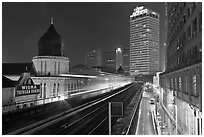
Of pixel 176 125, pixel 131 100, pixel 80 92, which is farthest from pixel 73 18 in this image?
pixel 176 125

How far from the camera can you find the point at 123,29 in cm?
429

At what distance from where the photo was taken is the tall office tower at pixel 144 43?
4.26 meters

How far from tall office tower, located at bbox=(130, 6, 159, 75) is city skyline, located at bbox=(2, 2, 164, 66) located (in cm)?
20

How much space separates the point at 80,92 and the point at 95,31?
1310 mm

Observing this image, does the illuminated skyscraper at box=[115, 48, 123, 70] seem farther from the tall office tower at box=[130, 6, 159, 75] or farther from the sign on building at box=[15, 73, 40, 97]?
the sign on building at box=[15, 73, 40, 97]

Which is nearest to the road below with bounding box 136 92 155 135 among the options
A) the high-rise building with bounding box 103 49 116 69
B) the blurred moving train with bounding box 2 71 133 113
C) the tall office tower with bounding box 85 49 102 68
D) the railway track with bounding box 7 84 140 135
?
the railway track with bounding box 7 84 140 135

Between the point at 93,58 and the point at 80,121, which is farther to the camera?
the point at 93,58

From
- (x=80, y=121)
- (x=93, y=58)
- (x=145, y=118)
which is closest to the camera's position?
(x=80, y=121)

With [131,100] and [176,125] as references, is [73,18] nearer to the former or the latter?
[131,100]

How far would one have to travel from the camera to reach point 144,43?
4.27m

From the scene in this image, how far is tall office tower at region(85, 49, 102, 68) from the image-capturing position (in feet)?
13.8

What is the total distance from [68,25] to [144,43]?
163cm

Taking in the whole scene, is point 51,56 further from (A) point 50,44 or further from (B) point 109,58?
(B) point 109,58

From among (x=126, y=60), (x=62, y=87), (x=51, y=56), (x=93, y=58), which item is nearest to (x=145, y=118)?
(x=126, y=60)
